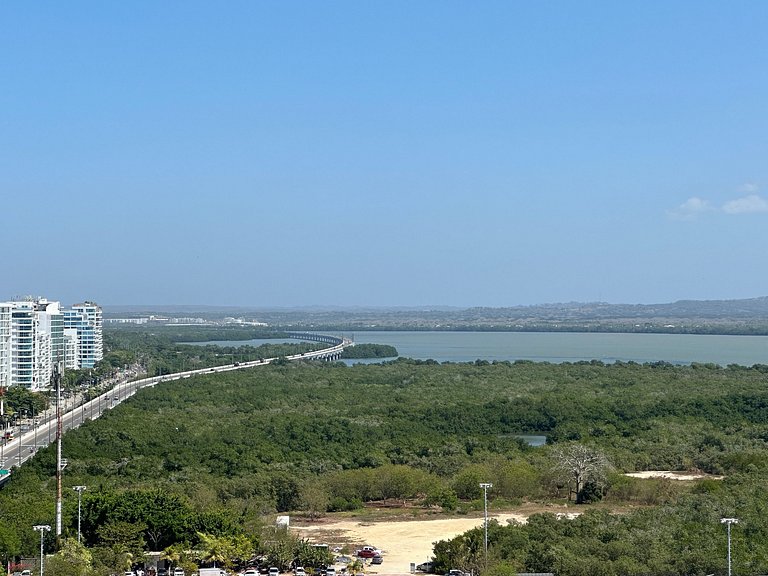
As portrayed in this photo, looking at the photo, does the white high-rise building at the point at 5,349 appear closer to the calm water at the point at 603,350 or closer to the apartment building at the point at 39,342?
the apartment building at the point at 39,342

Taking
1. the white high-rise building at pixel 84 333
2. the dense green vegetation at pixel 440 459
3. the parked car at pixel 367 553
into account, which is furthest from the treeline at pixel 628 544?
the white high-rise building at pixel 84 333

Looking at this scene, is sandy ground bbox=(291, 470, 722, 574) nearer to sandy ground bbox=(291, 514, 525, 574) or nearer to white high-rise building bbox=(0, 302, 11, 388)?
sandy ground bbox=(291, 514, 525, 574)

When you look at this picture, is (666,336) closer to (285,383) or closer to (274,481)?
(285,383)

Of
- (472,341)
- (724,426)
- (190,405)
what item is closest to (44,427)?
(190,405)

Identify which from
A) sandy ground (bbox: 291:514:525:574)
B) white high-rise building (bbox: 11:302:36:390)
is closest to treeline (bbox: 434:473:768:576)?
sandy ground (bbox: 291:514:525:574)

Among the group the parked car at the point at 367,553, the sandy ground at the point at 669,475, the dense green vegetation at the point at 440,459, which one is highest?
the dense green vegetation at the point at 440,459

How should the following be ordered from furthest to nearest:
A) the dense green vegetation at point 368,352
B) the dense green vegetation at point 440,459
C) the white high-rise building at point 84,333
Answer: the dense green vegetation at point 368,352 → the white high-rise building at point 84,333 → the dense green vegetation at point 440,459
